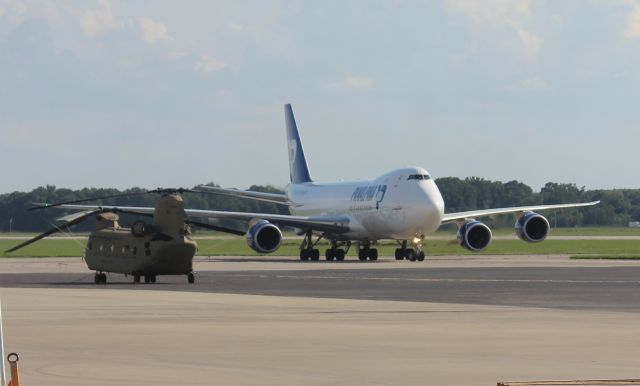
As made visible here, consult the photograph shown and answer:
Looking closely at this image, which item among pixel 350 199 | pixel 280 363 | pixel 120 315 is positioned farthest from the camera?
pixel 350 199

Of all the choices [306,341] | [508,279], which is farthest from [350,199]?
[306,341]

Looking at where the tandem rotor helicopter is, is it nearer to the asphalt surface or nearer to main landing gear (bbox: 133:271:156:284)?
main landing gear (bbox: 133:271:156:284)

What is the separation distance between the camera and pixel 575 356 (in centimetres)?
1686

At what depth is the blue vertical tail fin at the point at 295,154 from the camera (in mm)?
79812

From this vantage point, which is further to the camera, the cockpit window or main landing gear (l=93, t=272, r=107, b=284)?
the cockpit window

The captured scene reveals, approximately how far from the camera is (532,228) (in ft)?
225

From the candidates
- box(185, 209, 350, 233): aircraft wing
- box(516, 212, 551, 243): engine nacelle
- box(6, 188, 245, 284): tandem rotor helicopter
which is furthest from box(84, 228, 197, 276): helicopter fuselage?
box(516, 212, 551, 243): engine nacelle

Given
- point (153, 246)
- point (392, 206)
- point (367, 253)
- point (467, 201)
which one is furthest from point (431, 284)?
point (467, 201)

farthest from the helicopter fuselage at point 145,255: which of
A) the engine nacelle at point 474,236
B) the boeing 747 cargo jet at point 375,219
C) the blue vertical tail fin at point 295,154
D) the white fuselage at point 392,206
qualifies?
the blue vertical tail fin at point 295,154

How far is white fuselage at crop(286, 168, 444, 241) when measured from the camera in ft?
205

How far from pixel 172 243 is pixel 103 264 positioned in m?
2.37

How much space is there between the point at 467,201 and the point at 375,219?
51.5m

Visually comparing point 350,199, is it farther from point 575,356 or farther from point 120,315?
point 575,356

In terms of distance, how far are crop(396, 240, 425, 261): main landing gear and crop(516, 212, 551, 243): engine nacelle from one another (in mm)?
6280
